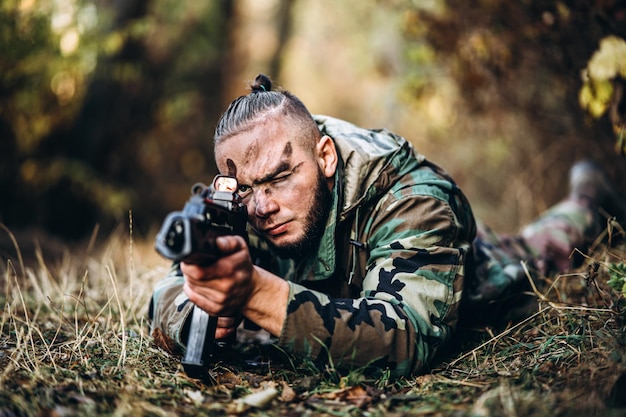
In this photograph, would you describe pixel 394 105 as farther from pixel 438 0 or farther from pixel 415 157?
pixel 415 157

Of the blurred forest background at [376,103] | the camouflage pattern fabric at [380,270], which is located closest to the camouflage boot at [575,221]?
the blurred forest background at [376,103]

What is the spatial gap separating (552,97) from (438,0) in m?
1.42

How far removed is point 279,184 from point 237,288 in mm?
660

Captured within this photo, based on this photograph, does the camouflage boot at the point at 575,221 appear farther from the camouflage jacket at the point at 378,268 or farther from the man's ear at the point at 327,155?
the man's ear at the point at 327,155

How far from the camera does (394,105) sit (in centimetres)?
637

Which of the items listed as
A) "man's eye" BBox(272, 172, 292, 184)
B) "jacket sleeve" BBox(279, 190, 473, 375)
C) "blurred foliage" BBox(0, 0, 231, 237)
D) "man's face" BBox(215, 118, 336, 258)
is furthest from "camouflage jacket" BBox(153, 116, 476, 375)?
"blurred foliage" BBox(0, 0, 231, 237)

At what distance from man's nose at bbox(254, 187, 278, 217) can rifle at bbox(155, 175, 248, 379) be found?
15 centimetres

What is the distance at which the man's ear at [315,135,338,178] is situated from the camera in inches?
95.3

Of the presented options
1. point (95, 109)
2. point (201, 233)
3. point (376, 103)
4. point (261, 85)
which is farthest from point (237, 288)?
point (376, 103)

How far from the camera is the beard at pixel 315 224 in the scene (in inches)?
91.0

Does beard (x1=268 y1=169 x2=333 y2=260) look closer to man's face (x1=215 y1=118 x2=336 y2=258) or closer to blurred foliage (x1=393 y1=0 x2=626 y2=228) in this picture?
man's face (x1=215 y1=118 x2=336 y2=258)

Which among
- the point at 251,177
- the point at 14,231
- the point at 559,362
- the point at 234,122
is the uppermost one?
the point at 234,122

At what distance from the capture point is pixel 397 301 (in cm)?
199

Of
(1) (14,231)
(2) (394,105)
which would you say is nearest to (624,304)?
(2) (394,105)
